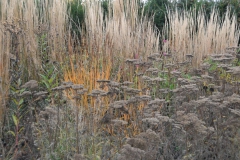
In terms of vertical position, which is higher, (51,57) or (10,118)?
(51,57)

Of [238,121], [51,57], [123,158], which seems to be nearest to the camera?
[123,158]

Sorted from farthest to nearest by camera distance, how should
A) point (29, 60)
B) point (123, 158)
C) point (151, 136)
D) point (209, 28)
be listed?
1. point (209, 28)
2. point (29, 60)
3. point (151, 136)
4. point (123, 158)

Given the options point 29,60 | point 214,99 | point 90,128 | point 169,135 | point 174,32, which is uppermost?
point 174,32

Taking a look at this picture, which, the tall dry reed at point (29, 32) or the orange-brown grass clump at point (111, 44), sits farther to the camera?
the orange-brown grass clump at point (111, 44)

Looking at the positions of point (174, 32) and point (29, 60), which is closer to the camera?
point (29, 60)

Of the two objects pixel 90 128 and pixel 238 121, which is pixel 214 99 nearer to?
pixel 238 121

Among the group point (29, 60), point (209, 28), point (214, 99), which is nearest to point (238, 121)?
point (214, 99)

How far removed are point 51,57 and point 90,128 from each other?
2.06 m

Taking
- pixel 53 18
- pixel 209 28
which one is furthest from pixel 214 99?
pixel 209 28

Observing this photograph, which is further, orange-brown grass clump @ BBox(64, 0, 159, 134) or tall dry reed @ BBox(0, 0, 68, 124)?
orange-brown grass clump @ BBox(64, 0, 159, 134)

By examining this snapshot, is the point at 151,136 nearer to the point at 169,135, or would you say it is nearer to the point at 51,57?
the point at 169,135

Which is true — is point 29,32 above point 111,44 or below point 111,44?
above

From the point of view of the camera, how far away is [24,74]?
4090mm

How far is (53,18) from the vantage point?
4656mm
